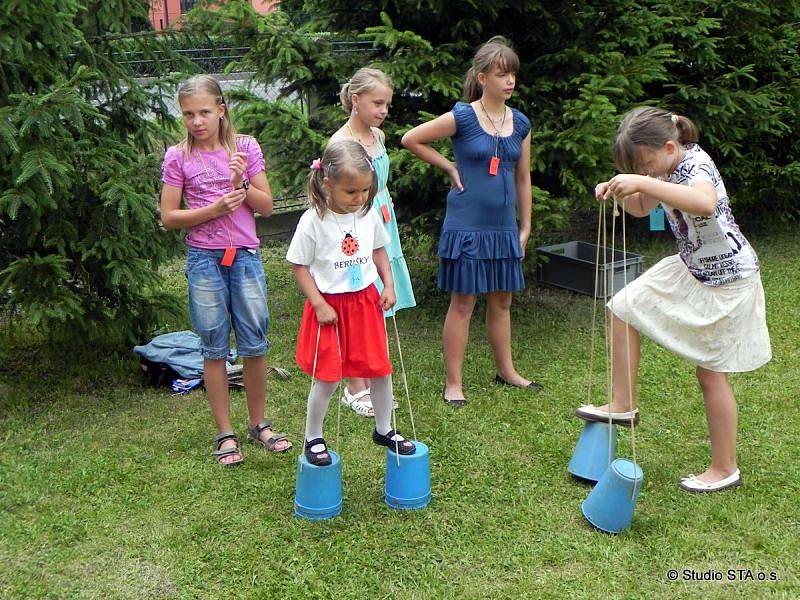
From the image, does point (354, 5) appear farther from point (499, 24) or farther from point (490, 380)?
point (490, 380)

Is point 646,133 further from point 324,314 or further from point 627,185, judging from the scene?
point 324,314

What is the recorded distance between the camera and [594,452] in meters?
3.51

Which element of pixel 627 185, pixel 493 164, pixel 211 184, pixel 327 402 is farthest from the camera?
pixel 493 164

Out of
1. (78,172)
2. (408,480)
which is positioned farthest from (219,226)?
(408,480)

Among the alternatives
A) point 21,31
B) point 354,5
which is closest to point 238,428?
point 21,31

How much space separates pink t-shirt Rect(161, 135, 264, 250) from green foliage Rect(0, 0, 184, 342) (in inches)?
21.7

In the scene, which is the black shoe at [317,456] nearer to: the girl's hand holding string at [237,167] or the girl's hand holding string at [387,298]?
the girl's hand holding string at [387,298]

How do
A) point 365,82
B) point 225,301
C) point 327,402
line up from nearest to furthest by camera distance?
point 327,402
point 225,301
point 365,82

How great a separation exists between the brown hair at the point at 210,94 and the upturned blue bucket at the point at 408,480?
1506 mm

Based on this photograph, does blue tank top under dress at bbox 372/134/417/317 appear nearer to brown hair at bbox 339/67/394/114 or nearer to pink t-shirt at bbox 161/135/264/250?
brown hair at bbox 339/67/394/114

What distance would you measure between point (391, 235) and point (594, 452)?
59.0 inches

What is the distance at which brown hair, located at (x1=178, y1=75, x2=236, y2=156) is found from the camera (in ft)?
11.4

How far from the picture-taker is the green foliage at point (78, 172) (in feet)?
12.7

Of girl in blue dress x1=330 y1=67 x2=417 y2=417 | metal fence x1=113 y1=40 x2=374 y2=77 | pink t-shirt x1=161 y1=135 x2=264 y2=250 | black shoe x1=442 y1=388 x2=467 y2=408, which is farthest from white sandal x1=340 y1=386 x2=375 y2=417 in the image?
metal fence x1=113 y1=40 x2=374 y2=77
